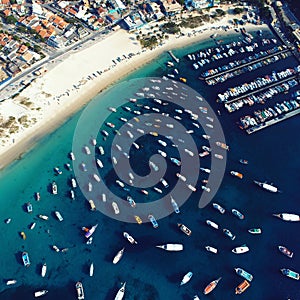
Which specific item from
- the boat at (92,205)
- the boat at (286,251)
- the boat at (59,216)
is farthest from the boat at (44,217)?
the boat at (286,251)

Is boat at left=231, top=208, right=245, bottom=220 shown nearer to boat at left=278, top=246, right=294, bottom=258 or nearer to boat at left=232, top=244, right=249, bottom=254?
boat at left=232, top=244, right=249, bottom=254

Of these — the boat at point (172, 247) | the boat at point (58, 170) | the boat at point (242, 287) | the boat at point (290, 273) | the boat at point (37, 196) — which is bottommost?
the boat at point (290, 273)

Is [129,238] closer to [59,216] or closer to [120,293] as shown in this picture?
[120,293]

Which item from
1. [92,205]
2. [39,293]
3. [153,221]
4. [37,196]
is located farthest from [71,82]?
[39,293]

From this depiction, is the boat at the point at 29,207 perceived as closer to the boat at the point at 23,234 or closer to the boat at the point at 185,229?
the boat at the point at 23,234

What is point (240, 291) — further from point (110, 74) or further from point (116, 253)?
point (110, 74)

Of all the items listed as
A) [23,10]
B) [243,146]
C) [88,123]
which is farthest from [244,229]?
[23,10]
